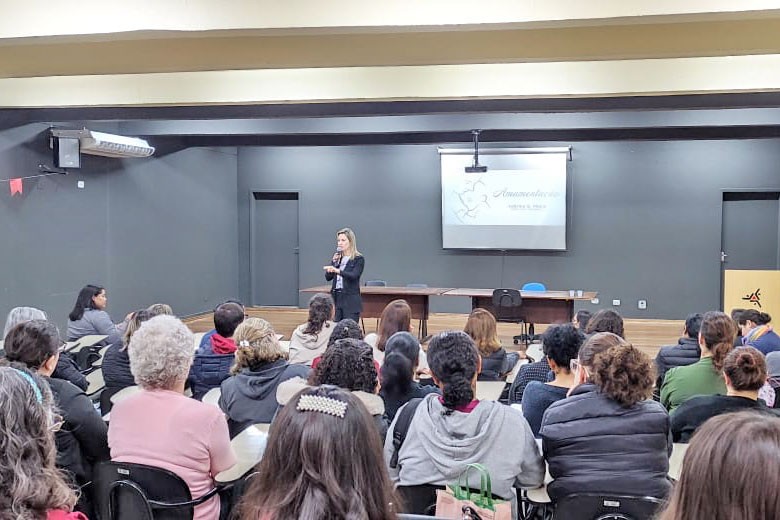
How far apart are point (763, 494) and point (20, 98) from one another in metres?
7.06

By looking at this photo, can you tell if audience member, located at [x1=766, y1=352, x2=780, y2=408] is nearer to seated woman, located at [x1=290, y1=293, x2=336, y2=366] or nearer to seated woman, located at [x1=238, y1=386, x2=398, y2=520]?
seated woman, located at [x1=290, y1=293, x2=336, y2=366]

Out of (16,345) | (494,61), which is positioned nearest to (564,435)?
(16,345)

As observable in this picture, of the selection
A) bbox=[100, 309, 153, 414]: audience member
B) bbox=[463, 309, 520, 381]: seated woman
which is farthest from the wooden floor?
bbox=[100, 309, 153, 414]: audience member

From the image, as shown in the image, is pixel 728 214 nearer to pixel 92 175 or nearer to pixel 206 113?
pixel 206 113

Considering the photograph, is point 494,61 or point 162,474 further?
→ point 494,61

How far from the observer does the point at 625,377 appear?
2.27m

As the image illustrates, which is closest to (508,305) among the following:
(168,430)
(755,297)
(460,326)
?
(460,326)

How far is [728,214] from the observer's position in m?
10.5

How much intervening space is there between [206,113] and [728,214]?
811cm

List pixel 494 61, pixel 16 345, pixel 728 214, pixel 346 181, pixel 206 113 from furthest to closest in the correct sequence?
pixel 346 181 → pixel 728 214 → pixel 206 113 → pixel 494 61 → pixel 16 345

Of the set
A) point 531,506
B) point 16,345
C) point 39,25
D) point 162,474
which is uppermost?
point 39,25

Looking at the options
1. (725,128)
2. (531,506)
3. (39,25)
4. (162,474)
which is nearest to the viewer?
(162,474)

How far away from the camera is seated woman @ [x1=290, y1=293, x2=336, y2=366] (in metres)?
4.38

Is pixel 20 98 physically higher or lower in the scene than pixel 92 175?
higher
